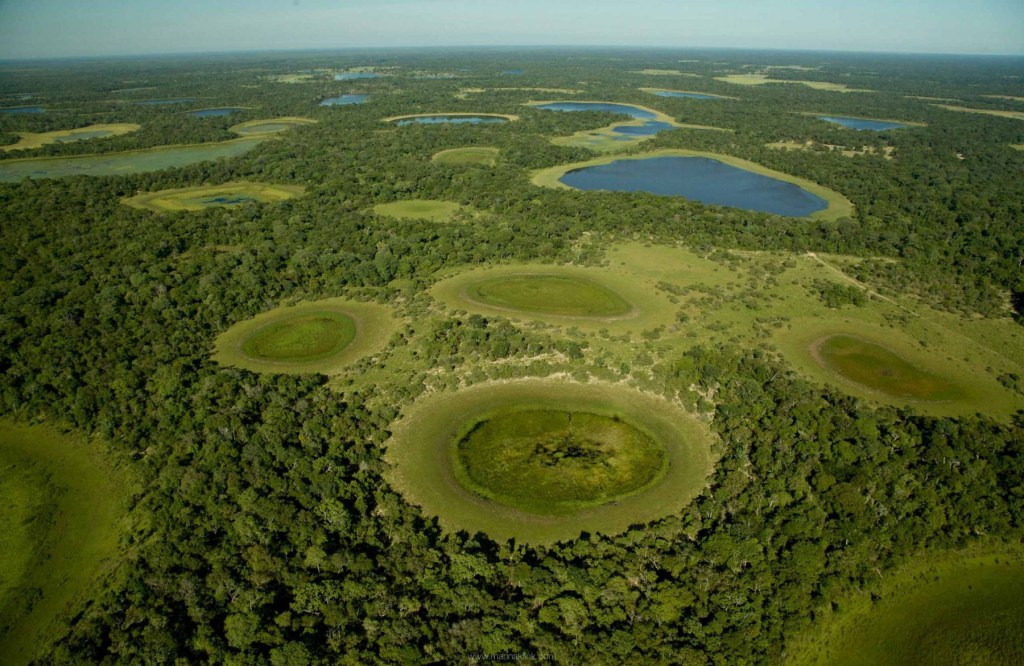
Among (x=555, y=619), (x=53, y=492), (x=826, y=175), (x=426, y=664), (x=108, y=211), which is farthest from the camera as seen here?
(x=826, y=175)

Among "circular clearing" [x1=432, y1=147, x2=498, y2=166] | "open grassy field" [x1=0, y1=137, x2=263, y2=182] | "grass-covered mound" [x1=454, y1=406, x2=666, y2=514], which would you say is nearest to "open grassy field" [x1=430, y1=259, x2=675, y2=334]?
"grass-covered mound" [x1=454, y1=406, x2=666, y2=514]

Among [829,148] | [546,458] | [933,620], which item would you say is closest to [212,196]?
[546,458]

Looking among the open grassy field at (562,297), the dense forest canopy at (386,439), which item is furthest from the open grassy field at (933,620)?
the open grassy field at (562,297)

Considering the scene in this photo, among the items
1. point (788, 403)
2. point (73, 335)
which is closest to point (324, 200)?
point (73, 335)

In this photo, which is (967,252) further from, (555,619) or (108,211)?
(108,211)

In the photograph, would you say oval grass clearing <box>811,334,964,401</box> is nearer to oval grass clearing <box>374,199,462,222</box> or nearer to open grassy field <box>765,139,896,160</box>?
oval grass clearing <box>374,199,462,222</box>

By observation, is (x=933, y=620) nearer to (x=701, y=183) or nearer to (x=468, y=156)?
(x=701, y=183)
